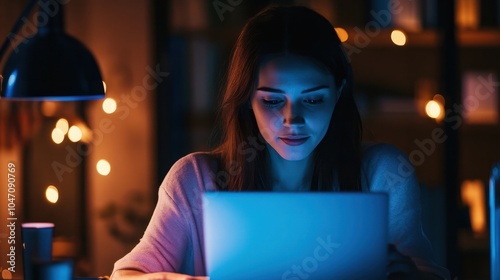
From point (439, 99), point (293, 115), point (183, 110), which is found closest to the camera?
point (293, 115)

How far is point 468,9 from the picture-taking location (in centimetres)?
398

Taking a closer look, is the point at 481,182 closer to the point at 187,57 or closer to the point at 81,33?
the point at 187,57

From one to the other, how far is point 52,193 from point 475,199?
1.92 meters

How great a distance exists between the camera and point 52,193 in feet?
13.8

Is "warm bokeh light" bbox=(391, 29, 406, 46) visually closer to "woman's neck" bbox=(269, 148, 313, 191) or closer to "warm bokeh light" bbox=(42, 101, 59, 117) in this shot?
"warm bokeh light" bbox=(42, 101, 59, 117)

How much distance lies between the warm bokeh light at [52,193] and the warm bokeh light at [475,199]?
6.04ft

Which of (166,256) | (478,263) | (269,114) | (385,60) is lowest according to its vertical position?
(478,263)

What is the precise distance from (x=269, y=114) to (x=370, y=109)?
6.44ft

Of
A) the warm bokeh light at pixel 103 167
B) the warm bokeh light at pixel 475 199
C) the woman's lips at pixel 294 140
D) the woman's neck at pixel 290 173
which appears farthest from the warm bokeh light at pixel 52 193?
the woman's lips at pixel 294 140

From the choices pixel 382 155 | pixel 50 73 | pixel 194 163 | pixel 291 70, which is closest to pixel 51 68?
pixel 50 73

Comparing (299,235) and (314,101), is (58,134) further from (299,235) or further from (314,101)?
(299,235)

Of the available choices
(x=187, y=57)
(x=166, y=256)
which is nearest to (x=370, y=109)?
(x=187, y=57)

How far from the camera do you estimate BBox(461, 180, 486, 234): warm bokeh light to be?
4.02 m

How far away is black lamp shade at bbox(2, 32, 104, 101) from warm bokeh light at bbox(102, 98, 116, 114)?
5.87 ft
